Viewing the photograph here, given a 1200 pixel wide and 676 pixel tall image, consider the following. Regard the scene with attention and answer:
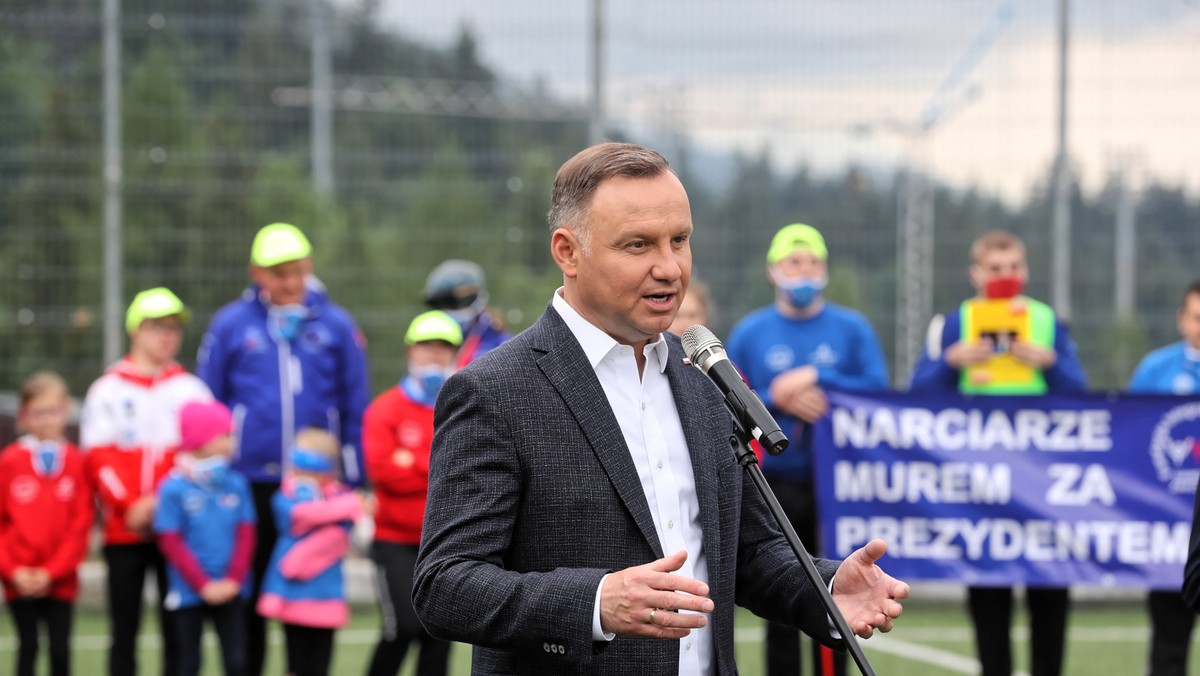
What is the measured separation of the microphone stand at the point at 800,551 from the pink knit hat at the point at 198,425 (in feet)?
16.1

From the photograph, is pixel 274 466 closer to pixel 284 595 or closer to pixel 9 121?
pixel 284 595

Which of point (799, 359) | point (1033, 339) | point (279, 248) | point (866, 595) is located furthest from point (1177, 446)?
point (866, 595)

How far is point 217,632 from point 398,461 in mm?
1263

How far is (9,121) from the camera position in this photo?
10.3m

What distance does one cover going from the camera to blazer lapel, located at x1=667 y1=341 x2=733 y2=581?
3.03 meters

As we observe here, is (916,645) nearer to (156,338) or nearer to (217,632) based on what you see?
(217,632)

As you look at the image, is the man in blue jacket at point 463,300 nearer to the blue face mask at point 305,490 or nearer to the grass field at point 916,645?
the blue face mask at point 305,490

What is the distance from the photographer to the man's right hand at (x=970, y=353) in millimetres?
7379

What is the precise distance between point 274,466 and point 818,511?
2798mm

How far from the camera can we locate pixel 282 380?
782cm

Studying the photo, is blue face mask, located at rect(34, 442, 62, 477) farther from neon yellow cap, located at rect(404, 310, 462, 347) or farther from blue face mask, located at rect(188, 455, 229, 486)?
neon yellow cap, located at rect(404, 310, 462, 347)

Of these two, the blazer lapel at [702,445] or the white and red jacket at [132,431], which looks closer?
the blazer lapel at [702,445]

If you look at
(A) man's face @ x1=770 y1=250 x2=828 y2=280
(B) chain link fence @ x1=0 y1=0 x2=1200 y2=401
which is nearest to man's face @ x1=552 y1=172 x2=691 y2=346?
(A) man's face @ x1=770 y1=250 x2=828 y2=280

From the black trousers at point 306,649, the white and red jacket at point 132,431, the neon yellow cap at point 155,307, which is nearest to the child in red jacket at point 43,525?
the white and red jacket at point 132,431
